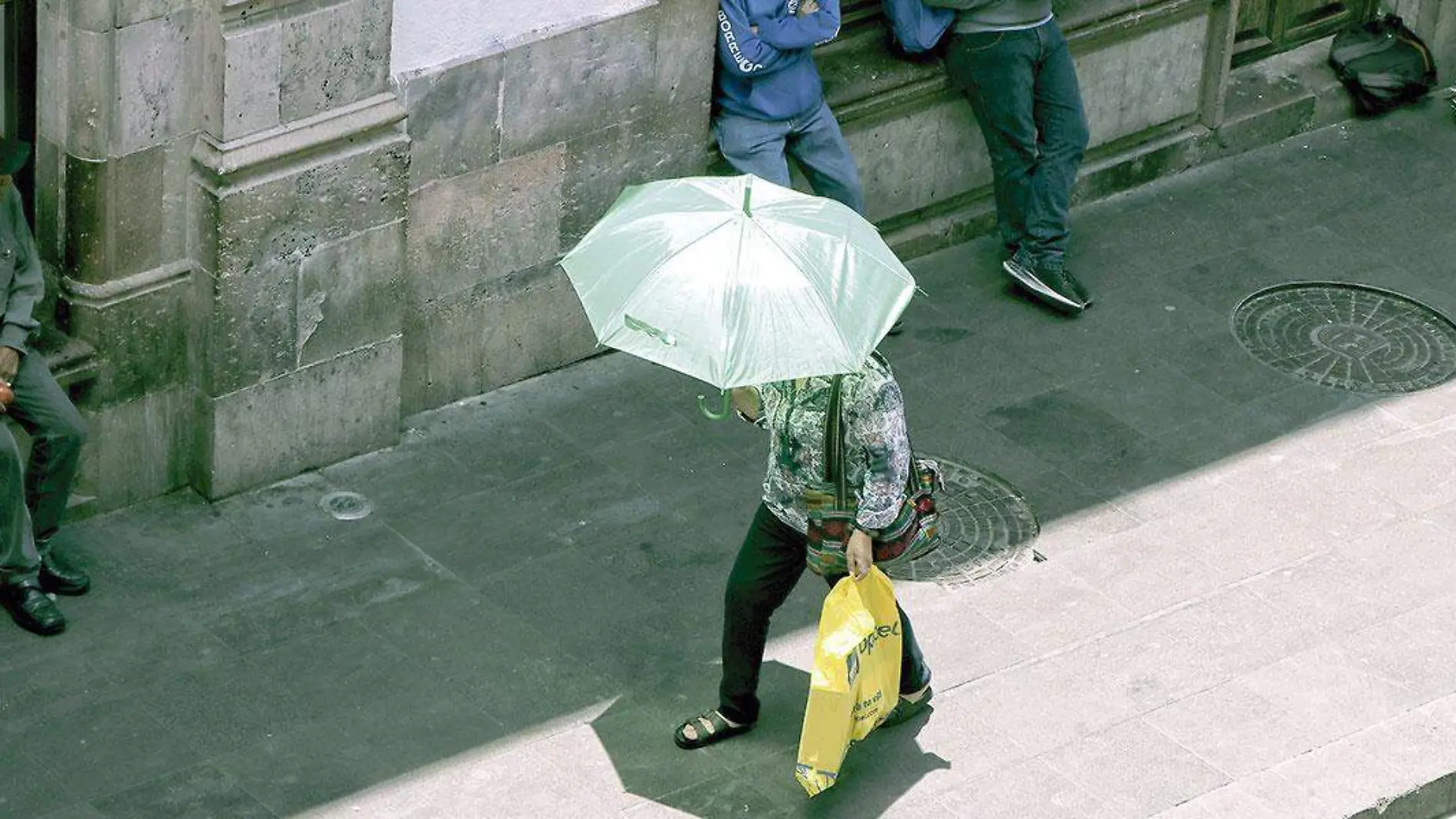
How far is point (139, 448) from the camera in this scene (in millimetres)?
9695

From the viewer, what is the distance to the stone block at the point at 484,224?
33.3 ft

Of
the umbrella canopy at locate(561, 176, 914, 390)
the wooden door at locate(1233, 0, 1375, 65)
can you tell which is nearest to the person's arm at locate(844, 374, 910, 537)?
the umbrella canopy at locate(561, 176, 914, 390)

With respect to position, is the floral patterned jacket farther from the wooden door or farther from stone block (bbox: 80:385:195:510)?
the wooden door

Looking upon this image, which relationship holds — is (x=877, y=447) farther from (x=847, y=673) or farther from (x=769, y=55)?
(x=769, y=55)

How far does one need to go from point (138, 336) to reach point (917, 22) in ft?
12.0

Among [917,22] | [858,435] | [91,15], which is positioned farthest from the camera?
[917,22]

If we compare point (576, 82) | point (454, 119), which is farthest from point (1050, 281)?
point (454, 119)

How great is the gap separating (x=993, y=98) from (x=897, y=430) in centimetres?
384

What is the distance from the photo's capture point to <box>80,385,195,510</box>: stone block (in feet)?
31.4

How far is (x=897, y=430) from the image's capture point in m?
8.03

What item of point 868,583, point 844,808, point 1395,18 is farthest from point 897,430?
point 1395,18

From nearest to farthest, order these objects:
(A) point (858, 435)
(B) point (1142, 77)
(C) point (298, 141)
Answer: (A) point (858, 435)
(C) point (298, 141)
(B) point (1142, 77)

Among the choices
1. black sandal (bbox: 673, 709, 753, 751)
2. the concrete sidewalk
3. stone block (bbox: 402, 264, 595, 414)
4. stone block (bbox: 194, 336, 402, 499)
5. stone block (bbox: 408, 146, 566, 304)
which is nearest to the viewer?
the concrete sidewalk

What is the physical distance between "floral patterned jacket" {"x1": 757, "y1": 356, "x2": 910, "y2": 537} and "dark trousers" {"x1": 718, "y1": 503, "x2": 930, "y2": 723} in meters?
0.27
